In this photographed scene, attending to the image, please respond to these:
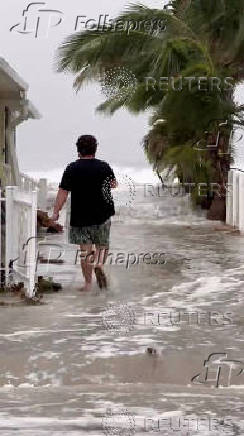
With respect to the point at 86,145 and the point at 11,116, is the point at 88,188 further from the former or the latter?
the point at 11,116

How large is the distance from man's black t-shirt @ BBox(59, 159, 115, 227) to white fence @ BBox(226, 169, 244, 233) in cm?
830

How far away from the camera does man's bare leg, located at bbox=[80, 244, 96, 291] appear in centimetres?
963

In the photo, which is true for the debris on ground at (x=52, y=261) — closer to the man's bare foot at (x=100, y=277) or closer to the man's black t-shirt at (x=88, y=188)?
the man's bare foot at (x=100, y=277)

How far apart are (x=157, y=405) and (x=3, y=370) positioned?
57.0 inches

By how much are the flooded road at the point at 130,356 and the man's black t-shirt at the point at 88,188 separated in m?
0.89

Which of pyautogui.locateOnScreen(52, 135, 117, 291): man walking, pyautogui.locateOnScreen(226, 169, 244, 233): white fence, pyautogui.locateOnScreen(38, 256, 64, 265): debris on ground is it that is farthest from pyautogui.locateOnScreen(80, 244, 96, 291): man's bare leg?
pyautogui.locateOnScreen(226, 169, 244, 233): white fence

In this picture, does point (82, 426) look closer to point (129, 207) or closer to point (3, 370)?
point (3, 370)

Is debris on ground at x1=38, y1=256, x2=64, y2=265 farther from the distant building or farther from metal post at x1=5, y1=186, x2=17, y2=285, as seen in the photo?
the distant building

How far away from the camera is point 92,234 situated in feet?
31.4

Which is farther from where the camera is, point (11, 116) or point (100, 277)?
point (11, 116)

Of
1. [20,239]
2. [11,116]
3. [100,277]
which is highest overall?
[11,116]

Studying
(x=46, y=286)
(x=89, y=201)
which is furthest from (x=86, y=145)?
(x=46, y=286)

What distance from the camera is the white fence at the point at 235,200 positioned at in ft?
58.5

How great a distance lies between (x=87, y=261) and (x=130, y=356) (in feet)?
10.2
